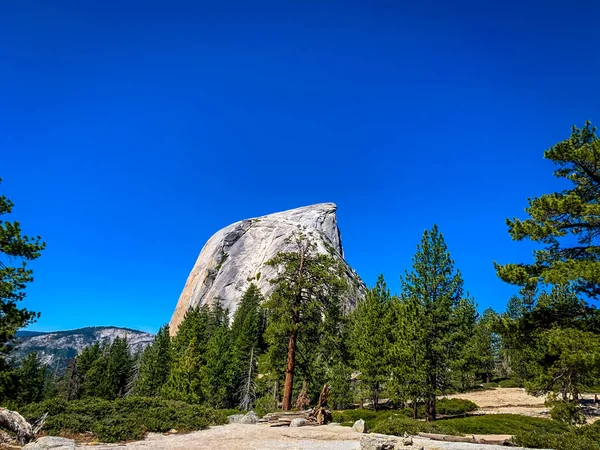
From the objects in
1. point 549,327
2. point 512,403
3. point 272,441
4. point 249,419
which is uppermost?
point 549,327

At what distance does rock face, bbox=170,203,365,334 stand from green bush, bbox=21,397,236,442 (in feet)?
240

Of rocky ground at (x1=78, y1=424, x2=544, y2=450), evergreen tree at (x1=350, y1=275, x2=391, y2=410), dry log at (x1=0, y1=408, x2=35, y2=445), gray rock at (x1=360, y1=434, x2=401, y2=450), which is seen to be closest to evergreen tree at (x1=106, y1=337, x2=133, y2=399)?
evergreen tree at (x1=350, y1=275, x2=391, y2=410)

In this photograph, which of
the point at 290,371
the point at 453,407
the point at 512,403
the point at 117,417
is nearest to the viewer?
the point at 117,417

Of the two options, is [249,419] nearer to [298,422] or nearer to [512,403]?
[298,422]

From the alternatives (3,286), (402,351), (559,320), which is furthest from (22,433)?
(402,351)

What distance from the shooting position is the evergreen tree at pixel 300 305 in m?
23.4

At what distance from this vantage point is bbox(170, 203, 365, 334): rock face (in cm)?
10000

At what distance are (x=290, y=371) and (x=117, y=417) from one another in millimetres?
9722

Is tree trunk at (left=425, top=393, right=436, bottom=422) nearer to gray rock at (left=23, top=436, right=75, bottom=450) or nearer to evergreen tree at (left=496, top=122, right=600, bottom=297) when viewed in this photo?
evergreen tree at (left=496, top=122, right=600, bottom=297)

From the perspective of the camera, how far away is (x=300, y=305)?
2348 cm

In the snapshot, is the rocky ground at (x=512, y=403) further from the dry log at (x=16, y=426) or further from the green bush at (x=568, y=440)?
the dry log at (x=16, y=426)

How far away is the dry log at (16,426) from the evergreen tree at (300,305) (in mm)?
12849

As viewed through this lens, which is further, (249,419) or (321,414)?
(249,419)

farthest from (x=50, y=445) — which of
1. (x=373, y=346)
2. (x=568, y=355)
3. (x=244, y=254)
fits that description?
(x=244, y=254)
